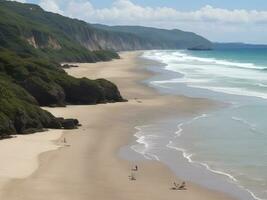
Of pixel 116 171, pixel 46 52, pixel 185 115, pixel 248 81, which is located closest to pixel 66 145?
pixel 116 171

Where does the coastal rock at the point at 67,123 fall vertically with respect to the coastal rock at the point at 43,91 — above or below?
below

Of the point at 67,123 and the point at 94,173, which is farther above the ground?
the point at 94,173

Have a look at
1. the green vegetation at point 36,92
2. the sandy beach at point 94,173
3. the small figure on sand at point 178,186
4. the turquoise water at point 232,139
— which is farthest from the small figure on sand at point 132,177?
the green vegetation at point 36,92

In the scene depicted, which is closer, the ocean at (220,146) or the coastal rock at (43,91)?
the ocean at (220,146)

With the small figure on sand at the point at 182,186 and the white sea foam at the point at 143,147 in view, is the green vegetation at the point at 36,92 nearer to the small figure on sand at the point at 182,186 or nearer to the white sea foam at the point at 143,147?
the white sea foam at the point at 143,147

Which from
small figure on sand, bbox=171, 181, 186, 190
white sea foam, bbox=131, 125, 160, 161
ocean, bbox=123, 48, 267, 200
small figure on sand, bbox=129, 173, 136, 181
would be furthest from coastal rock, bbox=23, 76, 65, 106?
small figure on sand, bbox=171, 181, 186, 190

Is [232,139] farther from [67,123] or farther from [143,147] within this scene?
[67,123]

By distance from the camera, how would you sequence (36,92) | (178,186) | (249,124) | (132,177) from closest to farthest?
(178,186), (132,177), (249,124), (36,92)

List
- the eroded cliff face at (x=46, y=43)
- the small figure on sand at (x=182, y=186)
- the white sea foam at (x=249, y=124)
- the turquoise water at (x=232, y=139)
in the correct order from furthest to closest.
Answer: the eroded cliff face at (x=46, y=43), the white sea foam at (x=249, y=124), the turquoise water at (x=232, y=139), the small figure on sand at (x=182, y=186)

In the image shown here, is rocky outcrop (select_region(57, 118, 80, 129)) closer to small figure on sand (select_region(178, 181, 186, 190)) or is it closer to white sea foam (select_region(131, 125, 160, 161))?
white sea foam (select_region(131, 125, 160, 161))

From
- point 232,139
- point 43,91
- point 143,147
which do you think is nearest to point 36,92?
point 43,91

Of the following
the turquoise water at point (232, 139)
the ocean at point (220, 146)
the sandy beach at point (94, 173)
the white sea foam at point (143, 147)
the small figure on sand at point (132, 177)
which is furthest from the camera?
the white sea foam at point (143, 147)
